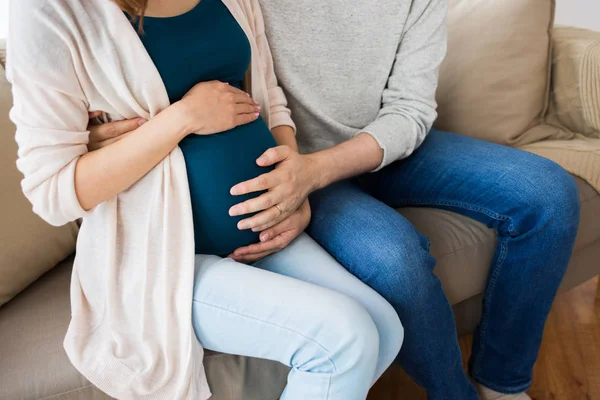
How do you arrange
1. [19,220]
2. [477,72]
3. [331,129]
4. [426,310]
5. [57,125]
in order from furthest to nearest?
[477,72], [331,129], [19,220], [426,310], [57,125]

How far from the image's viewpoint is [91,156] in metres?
0.91

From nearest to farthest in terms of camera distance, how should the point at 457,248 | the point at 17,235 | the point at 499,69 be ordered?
the point at 17,235
the point at 457,248
the point at 499,69

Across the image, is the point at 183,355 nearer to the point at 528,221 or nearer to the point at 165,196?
the point at 165,196

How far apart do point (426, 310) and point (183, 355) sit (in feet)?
1.41

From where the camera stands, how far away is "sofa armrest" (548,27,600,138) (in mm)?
1533

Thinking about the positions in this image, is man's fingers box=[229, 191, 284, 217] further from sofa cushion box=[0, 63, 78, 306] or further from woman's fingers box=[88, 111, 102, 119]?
sofa cushion box=[0, 63, 78, 306]

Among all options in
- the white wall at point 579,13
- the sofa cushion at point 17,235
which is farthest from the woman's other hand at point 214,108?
the white wall at point 579,13

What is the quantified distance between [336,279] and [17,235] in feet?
2.09

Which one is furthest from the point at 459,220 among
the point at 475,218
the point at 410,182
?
the point at 410,182

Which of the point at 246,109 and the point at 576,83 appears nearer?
the point at 246,109

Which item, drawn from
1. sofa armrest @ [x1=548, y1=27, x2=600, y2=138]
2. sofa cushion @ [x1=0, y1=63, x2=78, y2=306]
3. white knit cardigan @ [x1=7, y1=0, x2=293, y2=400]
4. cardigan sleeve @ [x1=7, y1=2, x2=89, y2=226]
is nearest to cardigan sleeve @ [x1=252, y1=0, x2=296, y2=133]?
white knit cardigan @ [x1=7, y1=0, x2=293, y2=400]

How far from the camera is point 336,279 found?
99 centimetres

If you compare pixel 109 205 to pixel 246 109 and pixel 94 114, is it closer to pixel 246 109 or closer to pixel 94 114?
pixel 94 114

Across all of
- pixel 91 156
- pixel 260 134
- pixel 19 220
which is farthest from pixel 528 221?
pixel 19 220
